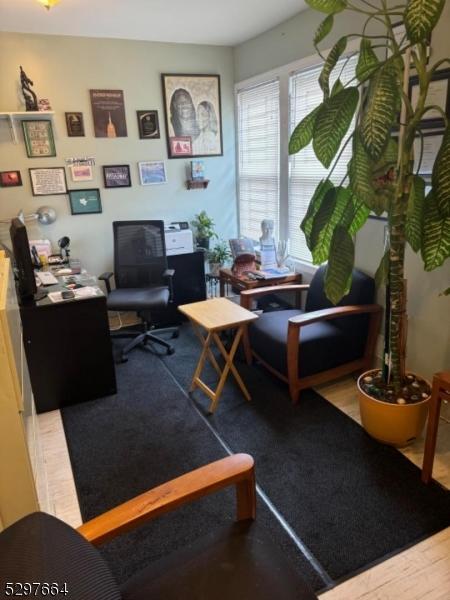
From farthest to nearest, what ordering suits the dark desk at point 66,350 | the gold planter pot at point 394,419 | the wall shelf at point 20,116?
the wall shelf at point 20,116
the dark desk at point 66,350
the gold planter pot at point 394,419

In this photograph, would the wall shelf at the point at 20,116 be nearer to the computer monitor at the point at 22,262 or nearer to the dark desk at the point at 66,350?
the computer monitor at the point at 22,262

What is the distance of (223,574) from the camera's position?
3.69 ft

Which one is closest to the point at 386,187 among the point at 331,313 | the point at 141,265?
the point at 331,313

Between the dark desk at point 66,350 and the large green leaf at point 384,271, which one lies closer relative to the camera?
the large green leaf at point 384,271

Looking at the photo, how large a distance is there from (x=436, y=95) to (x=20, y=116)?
314cm

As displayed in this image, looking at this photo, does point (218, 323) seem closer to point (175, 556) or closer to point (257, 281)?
point (257, 281)

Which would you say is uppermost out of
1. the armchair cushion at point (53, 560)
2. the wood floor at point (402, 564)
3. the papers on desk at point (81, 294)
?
the armchair cushion at point (53, 560)

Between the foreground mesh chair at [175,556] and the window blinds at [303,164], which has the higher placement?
the window blinds at [303,164]

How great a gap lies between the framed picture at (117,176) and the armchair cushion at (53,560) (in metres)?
3.52

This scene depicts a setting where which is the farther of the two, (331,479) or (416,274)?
(416,274)

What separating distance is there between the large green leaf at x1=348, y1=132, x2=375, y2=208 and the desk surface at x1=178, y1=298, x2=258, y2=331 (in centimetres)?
105

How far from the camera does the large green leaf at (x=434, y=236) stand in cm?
174

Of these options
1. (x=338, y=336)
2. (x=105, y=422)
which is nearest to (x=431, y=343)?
(x=338, y=336)

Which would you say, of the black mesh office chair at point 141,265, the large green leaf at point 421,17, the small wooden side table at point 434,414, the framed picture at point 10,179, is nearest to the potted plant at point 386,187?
the large green leaf at point 421,17
